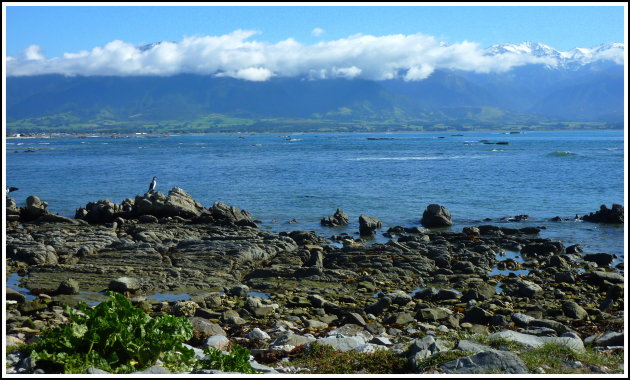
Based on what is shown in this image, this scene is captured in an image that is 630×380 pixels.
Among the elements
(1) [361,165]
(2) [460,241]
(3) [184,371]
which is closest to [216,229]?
(2) [460,241]

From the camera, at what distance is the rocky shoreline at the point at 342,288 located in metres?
12.4

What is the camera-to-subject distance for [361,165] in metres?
82.3

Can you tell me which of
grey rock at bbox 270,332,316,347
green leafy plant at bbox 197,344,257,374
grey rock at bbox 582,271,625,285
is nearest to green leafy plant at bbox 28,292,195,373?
green leafy plant at bbox 197,344,257,374

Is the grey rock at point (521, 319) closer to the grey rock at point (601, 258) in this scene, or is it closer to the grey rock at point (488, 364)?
the grey rock at point (488, 364)

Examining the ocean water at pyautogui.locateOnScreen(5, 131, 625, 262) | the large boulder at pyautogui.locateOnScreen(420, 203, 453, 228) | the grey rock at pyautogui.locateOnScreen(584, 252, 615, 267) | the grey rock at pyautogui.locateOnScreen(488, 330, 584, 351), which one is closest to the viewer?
the grey rock at pyautogui.locateOnScreen(488, 330, 584, 351)

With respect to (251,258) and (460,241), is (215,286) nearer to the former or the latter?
(251,258)

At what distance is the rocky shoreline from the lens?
12.4 m

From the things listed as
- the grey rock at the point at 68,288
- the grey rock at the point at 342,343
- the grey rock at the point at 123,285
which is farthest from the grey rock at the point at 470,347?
the grey rock at the point at 68,288

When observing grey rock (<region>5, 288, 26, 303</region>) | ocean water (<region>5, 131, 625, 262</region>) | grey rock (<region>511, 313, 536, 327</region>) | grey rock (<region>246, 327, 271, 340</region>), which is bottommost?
ocean water (<region>5, 131, 625, 262</region>)

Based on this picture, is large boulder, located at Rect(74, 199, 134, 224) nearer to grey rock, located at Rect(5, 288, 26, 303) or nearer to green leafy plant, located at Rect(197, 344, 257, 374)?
grey rock, located at Rect(5, 288, 26, 303)

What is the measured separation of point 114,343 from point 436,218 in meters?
25.4

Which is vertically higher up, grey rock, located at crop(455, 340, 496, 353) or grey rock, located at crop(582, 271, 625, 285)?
grey rock, located at crop(455, 340, 496, 353)

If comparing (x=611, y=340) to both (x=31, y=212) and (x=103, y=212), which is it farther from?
(x=31, y=212)

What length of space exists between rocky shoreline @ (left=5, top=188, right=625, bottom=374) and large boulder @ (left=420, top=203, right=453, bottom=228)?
1.65 m
